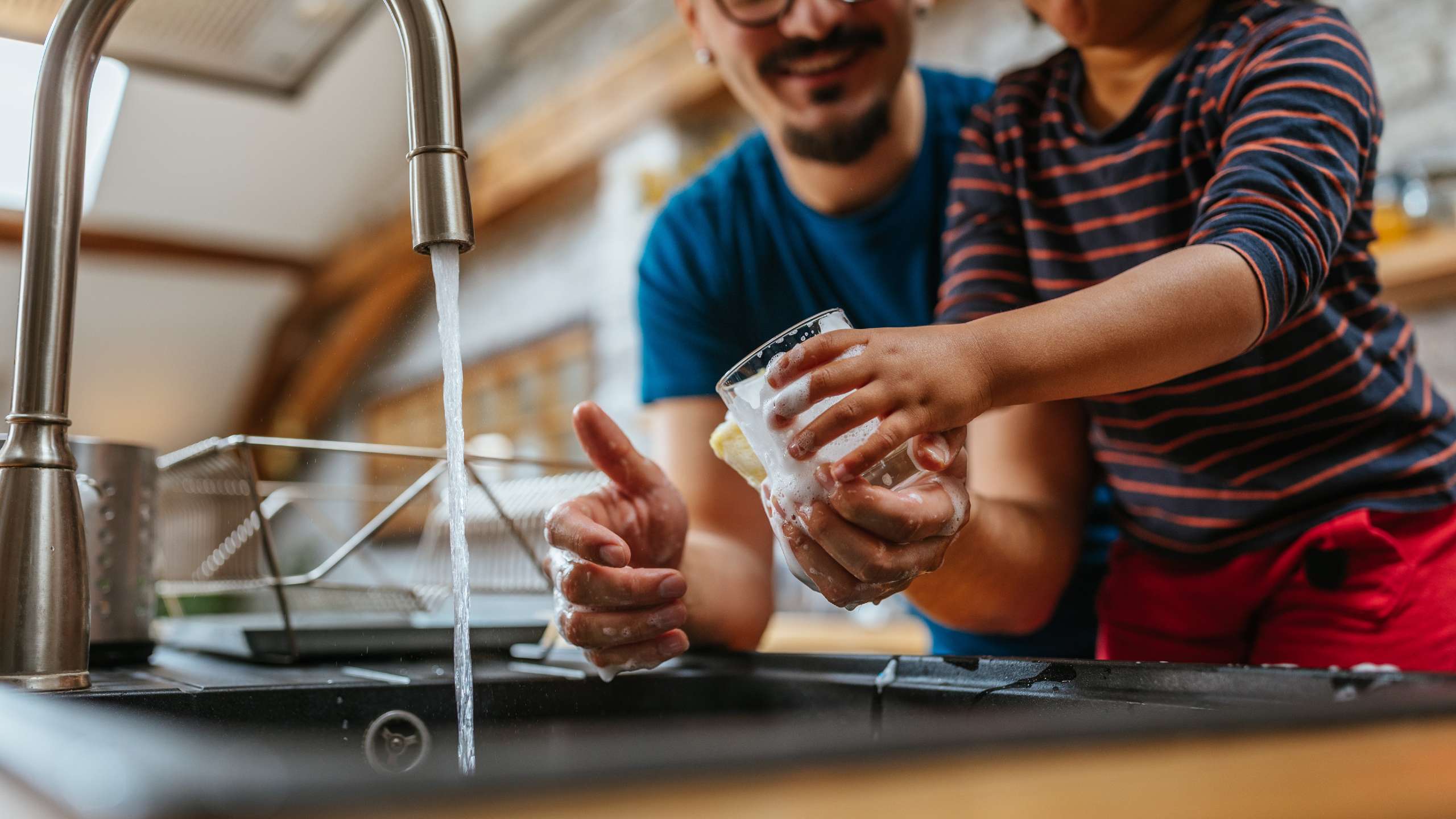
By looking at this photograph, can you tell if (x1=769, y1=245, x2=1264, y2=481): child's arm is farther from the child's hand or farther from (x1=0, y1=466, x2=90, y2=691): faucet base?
(x1=0, y1=466, x2=90, y2=691): faucet base

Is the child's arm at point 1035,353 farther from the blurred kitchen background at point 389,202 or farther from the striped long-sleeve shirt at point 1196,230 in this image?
the blurred kitchen background at point 389,202

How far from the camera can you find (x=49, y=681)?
607 millimetres

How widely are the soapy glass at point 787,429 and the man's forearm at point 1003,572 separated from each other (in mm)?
247

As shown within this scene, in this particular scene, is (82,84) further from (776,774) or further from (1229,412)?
(1229,412)

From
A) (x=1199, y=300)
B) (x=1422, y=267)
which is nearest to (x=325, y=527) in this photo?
(x=1199, y=300)

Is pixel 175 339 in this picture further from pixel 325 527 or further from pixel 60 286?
pixel 60 286

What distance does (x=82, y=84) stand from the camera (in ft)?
2.17

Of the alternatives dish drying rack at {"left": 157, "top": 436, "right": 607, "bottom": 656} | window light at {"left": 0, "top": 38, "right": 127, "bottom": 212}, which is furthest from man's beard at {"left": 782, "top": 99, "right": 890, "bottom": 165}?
window light at {"left": 0, "top": 38, "right": 127, "bottom": 212}

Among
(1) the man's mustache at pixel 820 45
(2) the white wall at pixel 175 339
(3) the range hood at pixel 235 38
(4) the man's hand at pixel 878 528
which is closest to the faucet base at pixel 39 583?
(4) the man's hand at pixel 878 528

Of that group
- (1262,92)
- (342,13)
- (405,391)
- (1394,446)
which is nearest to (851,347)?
(1262,92)

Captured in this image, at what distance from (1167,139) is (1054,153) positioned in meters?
0.10

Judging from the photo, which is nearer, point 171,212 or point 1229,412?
point 1229,412

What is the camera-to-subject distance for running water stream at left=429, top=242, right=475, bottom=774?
64 cm

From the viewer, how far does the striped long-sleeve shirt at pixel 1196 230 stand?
750 mm
